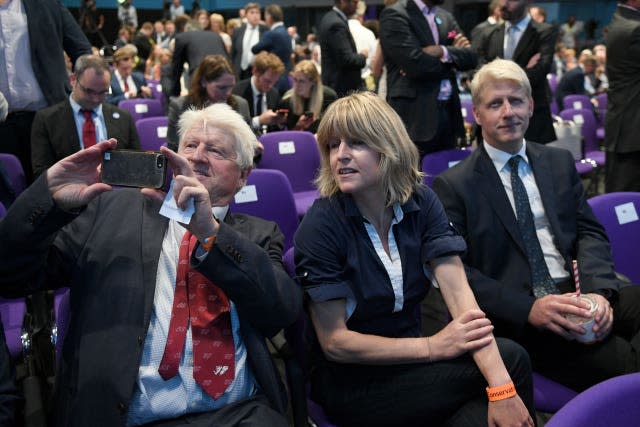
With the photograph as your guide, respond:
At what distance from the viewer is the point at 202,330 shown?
5.29 ft

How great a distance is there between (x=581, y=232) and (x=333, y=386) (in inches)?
44.3

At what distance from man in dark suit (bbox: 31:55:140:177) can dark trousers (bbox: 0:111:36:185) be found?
14 centimetres

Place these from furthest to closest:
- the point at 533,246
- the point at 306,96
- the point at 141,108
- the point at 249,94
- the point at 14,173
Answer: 1. the point at 141,108
2. the point at 249,94
3. the point at 306,96
4. the point at 14,173
5. the point at 533,246

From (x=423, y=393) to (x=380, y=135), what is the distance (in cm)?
71

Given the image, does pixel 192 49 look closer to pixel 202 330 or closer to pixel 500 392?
pixel 202 330

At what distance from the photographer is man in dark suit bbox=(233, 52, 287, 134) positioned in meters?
4.61

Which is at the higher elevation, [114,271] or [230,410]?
[114,271]

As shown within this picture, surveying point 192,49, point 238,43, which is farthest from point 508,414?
point 238,43

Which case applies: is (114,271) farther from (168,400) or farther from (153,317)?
(168,400)

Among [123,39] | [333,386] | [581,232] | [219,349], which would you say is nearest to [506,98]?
[581,232]

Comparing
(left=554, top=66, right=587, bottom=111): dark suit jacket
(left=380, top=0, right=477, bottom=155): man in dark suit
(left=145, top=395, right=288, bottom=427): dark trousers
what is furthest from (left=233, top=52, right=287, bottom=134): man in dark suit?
A: (left=554, top=66, right=587, bottom=111): dark suit jacket

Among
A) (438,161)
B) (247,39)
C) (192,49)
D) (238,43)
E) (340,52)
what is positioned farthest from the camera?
(238,43)

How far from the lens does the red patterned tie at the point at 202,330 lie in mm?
1571

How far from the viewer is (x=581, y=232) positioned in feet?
7.57
